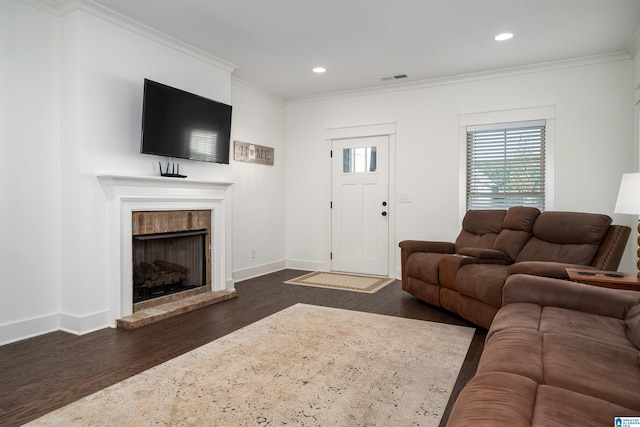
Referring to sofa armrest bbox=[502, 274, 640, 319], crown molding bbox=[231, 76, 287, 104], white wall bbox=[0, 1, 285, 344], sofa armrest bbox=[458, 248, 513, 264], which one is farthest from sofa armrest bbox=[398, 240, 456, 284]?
crown molding bbox=[231, 76, 287, 104]

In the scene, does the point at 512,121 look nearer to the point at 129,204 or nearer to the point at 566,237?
the point at 566,237

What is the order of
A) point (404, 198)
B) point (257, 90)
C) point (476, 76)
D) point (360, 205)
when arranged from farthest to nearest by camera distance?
point (360, 205), point (257, 90), point (404, 198), point (476, 76)

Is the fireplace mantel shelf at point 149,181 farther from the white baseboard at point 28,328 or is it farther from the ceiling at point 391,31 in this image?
the ceiling at point 391,31

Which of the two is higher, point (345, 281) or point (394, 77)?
point (394, 77)

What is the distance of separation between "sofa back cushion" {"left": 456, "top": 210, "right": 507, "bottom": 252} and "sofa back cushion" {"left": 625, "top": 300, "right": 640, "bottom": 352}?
7.06 ft

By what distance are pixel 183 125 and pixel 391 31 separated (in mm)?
2184

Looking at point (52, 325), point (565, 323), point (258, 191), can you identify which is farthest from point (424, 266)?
point (52, 325)

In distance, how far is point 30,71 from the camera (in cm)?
310

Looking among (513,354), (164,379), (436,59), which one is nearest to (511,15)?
(436,59)

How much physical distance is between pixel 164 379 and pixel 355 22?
318cm

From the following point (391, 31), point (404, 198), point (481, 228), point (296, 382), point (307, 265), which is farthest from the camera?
point (307, 265)

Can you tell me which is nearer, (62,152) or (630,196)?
(630,196)

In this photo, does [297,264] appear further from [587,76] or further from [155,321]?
[587,76]

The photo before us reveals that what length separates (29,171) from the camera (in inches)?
122
